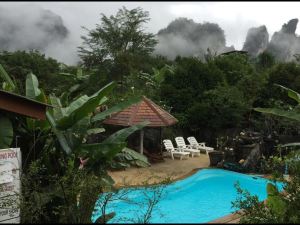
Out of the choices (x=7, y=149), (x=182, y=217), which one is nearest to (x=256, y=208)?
(x=7, y=149)

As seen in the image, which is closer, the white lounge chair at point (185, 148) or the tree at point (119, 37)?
the white lounge chair at point (185, 148)

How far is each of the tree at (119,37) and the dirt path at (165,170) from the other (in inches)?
861

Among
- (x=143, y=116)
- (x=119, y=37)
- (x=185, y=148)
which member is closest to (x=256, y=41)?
(x=119, y=37)

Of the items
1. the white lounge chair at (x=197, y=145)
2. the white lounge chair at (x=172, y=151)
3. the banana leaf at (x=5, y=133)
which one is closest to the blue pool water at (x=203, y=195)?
the white lounge chair at (x=172, y=151)

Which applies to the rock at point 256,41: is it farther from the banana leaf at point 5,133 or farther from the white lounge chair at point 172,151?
the banana leaf at point 5,133

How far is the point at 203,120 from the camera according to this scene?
1524 centimetres

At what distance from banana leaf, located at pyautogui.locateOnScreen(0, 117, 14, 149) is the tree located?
2890 cm

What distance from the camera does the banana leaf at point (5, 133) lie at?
4860 millimetres

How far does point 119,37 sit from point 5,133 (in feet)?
100

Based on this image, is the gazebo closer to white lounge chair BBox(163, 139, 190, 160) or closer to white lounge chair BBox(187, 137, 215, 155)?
white lounge chair BBox(163, 139, 190, 160)

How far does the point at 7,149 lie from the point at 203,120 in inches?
444

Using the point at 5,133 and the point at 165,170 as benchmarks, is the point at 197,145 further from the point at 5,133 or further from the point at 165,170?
the point at 5,133

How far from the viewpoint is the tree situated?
112ft

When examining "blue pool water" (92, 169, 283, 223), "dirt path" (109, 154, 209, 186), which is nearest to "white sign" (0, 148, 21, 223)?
"blue pool water" (92, 169, 283, 223)
